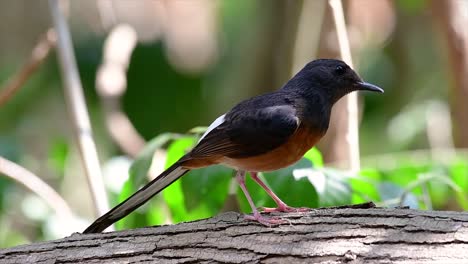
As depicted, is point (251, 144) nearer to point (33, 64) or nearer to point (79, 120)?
point (79, 120)

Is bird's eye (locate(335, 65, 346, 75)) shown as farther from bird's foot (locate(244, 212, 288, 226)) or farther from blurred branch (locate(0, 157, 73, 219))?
blurred branch (locate(0, 157, 73, 219))

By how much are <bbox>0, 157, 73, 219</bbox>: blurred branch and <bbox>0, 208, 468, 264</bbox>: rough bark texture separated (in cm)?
118

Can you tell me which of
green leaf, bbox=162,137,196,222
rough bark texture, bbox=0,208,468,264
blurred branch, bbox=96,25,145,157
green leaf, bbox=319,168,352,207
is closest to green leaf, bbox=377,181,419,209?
green leaf, bbox=319,168,352,207

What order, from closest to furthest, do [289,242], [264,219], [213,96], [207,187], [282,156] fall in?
[289,242] → [264,219] → [282,156] → [207,187] → [213,96]

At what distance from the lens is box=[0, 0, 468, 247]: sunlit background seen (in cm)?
382

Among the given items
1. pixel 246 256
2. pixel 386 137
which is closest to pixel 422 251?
pixel 246 256

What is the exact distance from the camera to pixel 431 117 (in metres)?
6.79

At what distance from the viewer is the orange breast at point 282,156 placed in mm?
3387

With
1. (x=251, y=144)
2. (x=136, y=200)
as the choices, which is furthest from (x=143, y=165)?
(x=251, y=144)

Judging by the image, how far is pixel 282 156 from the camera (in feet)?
11.1

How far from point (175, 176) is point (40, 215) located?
231 centimetres

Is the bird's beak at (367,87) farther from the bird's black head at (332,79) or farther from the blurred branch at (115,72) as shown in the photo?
the blurred branch at (115,72)

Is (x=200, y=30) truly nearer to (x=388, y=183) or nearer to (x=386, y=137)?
(x=386, y=137)

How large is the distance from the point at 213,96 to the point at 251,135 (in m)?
5.78
